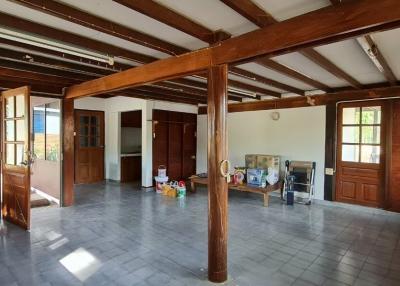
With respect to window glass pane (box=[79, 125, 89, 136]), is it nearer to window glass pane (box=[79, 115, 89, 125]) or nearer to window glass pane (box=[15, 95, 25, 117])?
window glass pane (box=[79, 115, 89, 125])

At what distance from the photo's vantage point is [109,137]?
802 centimetres

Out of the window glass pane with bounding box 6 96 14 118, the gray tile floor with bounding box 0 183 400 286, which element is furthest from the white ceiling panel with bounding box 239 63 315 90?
the window glass pane with bounding box 6 96 14 118

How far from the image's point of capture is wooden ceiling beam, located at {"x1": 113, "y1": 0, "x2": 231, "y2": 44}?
2000mm

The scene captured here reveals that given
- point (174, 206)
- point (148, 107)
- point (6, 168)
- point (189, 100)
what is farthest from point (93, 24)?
point (189, 100)

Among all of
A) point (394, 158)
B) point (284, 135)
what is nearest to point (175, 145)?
point (284, 135)

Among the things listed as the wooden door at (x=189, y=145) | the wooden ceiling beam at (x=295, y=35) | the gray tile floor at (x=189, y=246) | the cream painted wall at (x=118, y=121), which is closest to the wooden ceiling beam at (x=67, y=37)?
the wooden ceiling beam at (x=295, y=35)

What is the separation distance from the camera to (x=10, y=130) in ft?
14.3

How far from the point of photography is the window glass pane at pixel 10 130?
427 centimetres

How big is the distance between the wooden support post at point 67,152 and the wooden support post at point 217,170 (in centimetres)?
373

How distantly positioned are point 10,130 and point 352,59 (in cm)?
525

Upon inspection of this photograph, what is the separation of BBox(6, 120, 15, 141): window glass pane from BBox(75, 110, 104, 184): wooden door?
2952 millimetres

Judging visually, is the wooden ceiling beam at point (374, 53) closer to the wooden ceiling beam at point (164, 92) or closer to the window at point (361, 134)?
the window at point (361, 134)

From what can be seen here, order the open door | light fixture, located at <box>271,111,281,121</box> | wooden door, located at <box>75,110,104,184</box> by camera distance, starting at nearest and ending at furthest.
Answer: the open door
light fixture, located at <box>271,111,281,121</box>
wooden door, located at <box>75,110,104,184</box>

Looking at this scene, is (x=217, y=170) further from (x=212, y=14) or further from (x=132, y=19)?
(x=132, y=19)
